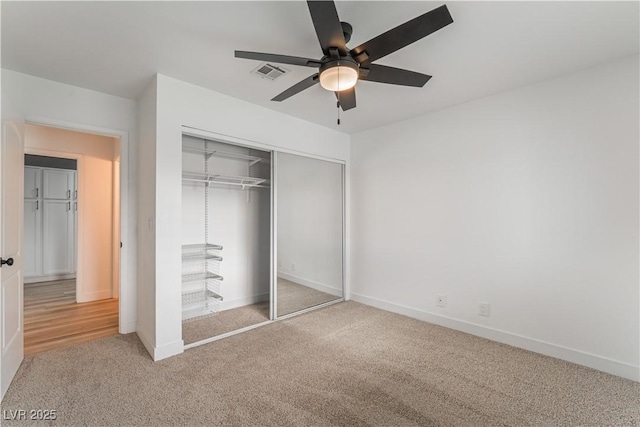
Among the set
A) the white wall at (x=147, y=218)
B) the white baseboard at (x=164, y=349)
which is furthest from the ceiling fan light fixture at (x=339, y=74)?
the white baseboard at (x=164, y=349)

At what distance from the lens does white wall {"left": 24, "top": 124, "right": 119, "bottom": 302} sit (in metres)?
3.99

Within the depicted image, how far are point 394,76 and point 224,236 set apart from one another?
8.90 feet

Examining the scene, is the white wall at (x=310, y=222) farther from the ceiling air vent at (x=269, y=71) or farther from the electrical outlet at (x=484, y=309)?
the electrical outlet at (x=484, y=309)

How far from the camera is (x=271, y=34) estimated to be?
77.2 inches

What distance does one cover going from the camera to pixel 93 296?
4.09 meters

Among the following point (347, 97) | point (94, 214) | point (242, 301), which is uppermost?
point (347, 97)

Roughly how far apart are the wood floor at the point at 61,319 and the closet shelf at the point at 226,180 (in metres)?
1.80

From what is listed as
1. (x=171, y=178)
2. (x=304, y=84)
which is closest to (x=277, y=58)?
(x=304, y=84)

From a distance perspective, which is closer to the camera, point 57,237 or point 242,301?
point 242,301

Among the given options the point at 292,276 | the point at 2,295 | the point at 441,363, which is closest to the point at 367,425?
the point at 441,363

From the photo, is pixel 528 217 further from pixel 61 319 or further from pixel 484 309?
pixel 61 319

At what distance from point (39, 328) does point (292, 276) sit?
270 centimetres

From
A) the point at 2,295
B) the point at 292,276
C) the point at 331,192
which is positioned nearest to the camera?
the point at 2,295

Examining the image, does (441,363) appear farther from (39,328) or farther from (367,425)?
(39,328)
